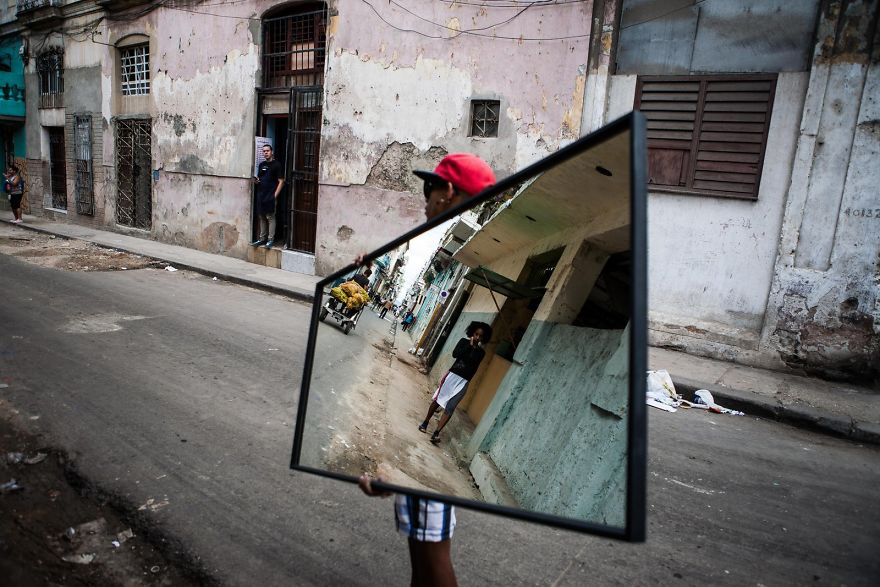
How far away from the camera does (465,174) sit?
181 centimetres

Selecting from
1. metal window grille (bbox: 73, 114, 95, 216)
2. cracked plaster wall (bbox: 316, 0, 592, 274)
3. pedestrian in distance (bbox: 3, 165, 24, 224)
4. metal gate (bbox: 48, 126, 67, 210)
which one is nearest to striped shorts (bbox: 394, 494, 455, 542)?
cracked plaster wall (bbox: 316, 0, 592, 274)

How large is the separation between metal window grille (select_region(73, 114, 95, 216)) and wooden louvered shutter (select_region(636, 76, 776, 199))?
51.6ft

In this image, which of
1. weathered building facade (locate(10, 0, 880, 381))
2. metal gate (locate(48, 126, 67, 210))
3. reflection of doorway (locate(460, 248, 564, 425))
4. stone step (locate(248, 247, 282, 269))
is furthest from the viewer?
metal gate (locate(48, 126, 67, 210))

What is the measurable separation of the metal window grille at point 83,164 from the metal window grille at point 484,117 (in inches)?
509

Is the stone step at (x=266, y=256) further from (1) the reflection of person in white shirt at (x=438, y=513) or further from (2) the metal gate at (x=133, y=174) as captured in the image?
(1) the reflection of person in white shirt at (x=438, y=513)

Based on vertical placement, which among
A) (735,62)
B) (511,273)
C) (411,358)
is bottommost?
(411,358)

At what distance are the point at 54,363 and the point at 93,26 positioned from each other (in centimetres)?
1485

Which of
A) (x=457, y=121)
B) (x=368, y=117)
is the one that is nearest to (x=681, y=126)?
(x=457, y=121)

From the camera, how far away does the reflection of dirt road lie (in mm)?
2004

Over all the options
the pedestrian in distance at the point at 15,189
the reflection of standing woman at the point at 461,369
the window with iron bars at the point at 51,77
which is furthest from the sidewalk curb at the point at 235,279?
the window with iron bars at the point at 51,77

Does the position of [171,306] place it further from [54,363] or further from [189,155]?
[189,155]

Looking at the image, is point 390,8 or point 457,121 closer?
point 457,121

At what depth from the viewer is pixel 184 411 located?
3842 millimetres

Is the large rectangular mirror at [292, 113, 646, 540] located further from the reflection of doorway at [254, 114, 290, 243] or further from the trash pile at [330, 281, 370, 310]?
the reflection of doorway at [254, 114, 290, 243]
